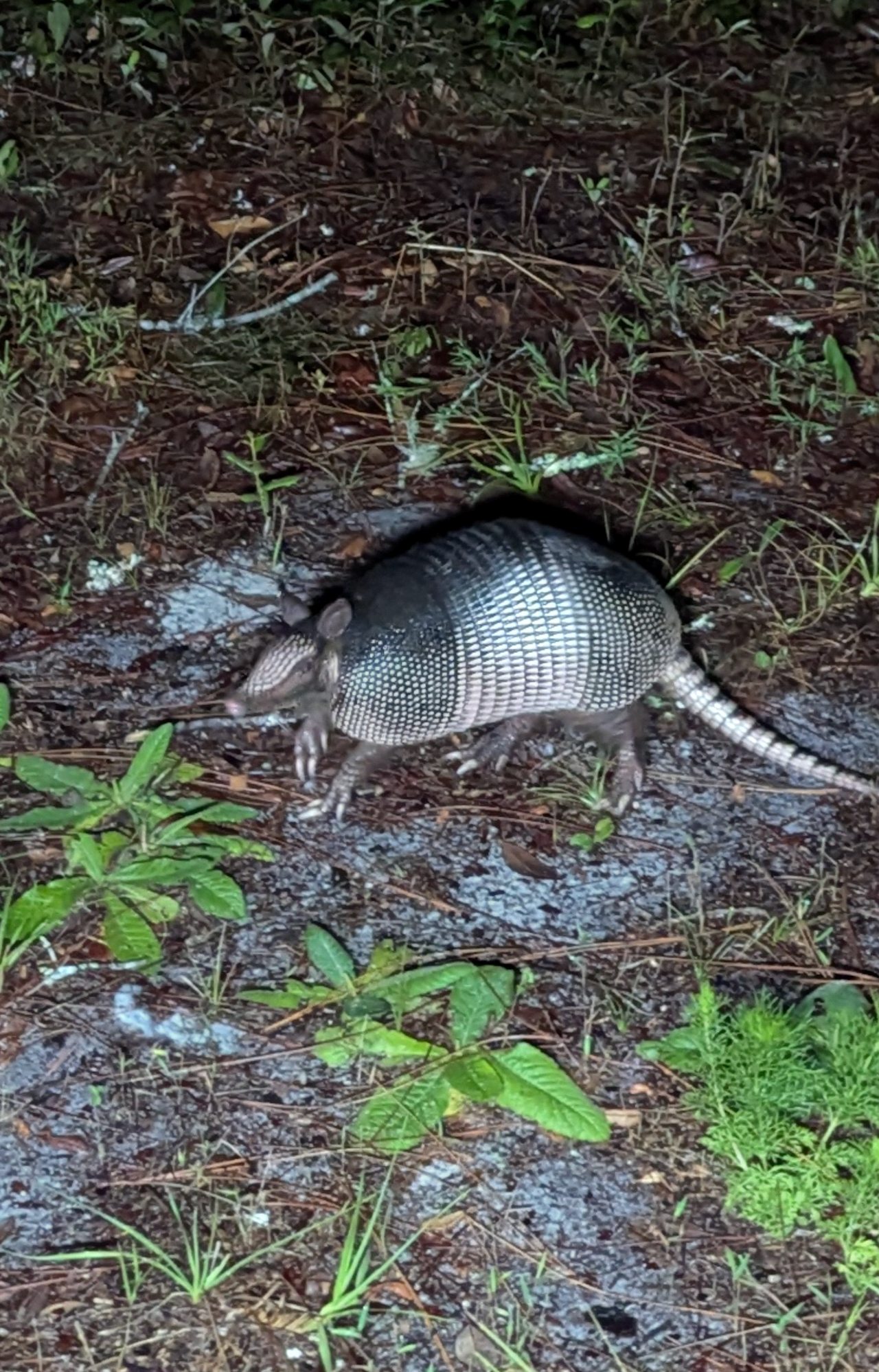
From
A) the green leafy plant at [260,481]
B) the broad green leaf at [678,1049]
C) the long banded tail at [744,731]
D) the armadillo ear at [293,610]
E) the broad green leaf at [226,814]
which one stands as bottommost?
the broad green leaf at [678,1049]

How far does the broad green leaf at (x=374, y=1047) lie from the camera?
12.0 feet

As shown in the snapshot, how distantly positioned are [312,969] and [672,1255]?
1091 millimetres

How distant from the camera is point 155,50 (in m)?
6.67

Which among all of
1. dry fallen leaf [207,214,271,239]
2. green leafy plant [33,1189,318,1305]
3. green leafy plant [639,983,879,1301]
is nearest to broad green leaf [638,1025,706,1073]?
green leafy plant [639,983,879,1301]

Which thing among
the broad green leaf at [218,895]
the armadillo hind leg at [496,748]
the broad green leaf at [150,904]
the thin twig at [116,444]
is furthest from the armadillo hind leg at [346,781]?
the thin twig at [116,444]

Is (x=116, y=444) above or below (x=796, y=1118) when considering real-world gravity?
above

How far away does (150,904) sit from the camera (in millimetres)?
3918

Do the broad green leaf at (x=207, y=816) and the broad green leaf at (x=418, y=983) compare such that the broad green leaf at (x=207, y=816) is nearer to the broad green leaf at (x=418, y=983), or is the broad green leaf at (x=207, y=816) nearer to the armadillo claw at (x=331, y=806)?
the armadillo claw at (x=331, y=806)

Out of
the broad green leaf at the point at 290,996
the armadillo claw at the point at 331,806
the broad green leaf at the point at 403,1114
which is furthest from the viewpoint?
the armadillo claw at the point at 331,806

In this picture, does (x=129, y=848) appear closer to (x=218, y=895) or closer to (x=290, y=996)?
(x=218, y=895)

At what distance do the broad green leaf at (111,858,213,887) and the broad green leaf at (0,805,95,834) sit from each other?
0.20 metres

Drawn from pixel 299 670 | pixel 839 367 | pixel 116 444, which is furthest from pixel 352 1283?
pixel 839 367

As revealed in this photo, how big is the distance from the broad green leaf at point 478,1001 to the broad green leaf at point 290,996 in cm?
31

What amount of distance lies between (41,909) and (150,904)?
0.27 meters
